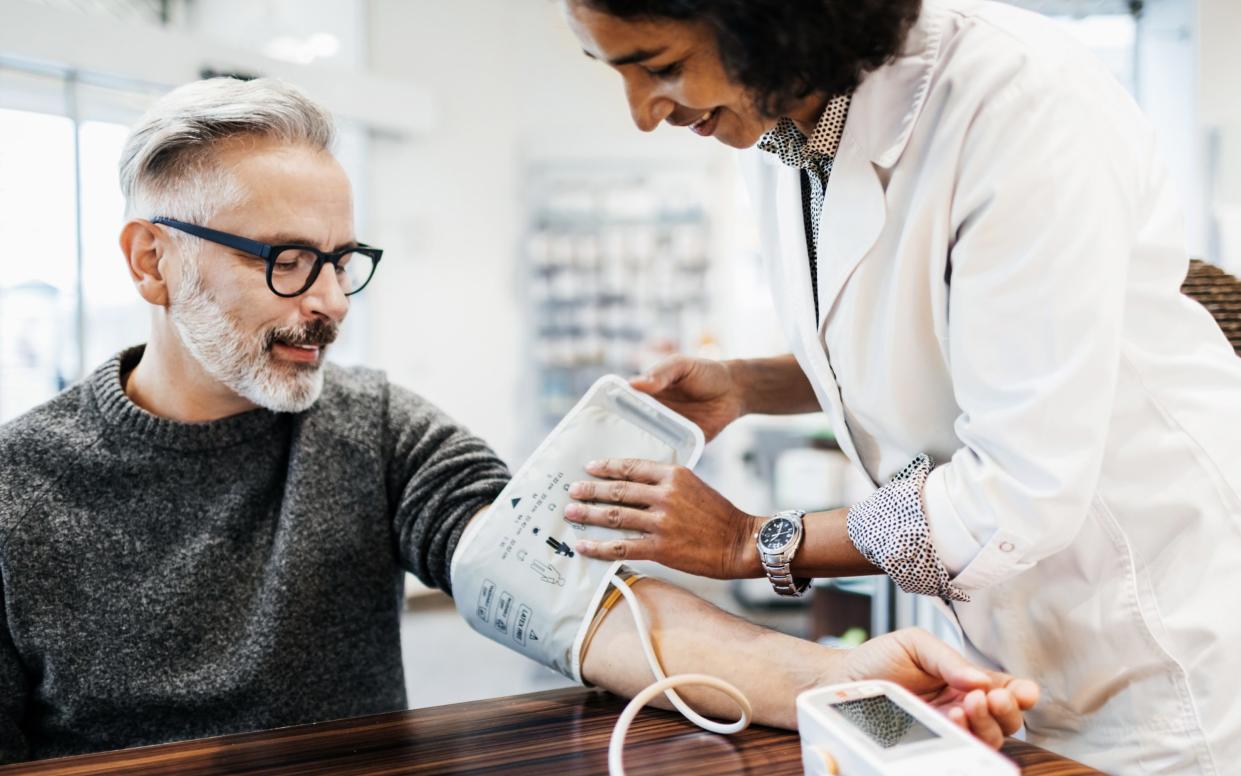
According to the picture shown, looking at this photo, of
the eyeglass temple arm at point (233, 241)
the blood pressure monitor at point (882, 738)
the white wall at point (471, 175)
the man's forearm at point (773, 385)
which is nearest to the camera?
the blood pressure monitor at point (882, 738)

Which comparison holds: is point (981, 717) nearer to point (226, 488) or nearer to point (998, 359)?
point (998, 359)

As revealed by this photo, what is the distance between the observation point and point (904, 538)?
2.72 ft

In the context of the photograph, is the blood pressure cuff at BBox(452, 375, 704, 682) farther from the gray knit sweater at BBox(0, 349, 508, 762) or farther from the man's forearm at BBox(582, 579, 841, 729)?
the gray knit sweater at BBox(0, 349, 508, 762)

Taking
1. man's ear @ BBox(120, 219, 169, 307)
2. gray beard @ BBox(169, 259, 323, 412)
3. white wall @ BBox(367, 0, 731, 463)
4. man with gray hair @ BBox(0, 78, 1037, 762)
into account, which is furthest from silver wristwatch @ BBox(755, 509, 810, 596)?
white wall @ BBox(367, 0, 731, 463)

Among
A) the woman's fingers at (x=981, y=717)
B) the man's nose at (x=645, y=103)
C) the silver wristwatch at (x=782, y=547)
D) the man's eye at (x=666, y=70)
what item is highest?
the man's eye at (x=666, y=70)

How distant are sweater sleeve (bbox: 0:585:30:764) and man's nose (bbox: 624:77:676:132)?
3.06 ft

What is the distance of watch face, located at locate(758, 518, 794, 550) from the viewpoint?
927mm

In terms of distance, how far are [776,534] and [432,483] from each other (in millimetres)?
510

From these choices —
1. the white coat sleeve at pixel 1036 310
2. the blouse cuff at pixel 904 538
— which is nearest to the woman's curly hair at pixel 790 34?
the white coat sleeve at pixel 1036 310

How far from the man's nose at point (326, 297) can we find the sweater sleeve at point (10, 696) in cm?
50

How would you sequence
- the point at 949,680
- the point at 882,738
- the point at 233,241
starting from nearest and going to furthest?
the point at 882,738, the point at 949,680, the point at 233,241

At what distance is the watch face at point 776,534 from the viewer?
3.04ft

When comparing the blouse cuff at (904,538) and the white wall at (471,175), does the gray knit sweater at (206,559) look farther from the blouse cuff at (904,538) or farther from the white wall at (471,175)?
the white wall at (471,175)

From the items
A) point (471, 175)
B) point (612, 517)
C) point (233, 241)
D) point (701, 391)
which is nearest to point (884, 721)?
point (612, 517)
